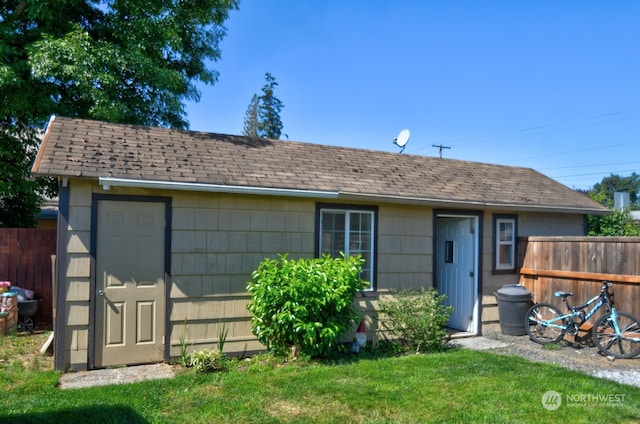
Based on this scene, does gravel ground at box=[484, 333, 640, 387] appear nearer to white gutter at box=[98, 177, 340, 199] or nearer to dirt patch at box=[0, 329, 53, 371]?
white gutter at box=[98, 177, 340, 199]

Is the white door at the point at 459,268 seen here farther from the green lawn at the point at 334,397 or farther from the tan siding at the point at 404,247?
the green lawn at the point at 334,397

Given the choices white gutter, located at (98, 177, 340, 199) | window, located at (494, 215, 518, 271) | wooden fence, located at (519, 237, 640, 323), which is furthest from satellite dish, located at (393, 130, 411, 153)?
white gutter, located at (98, 177, 340, 199)

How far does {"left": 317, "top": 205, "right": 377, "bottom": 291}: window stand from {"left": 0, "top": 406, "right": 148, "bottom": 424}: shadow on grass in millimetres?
3689

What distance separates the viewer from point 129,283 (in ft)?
20.2

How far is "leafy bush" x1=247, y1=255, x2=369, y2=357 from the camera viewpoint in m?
6.16

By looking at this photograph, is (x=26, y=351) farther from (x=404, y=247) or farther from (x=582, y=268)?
(x=582, y=268)

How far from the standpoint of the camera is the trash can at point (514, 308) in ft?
27.6

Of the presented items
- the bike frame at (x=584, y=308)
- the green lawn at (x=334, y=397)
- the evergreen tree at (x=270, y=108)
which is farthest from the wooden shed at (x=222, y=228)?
A: the evergreen tree at (x=270, y=108)

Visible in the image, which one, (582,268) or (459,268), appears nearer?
(582,268)

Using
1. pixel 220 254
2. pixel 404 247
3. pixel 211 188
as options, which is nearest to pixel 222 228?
pixel 220 254

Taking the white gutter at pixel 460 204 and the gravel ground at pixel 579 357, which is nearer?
the gravel ground at pixel 579 357

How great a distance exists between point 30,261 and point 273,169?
5.02 metres

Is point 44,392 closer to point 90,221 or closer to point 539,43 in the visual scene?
point 90,221

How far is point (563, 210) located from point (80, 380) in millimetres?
8811
